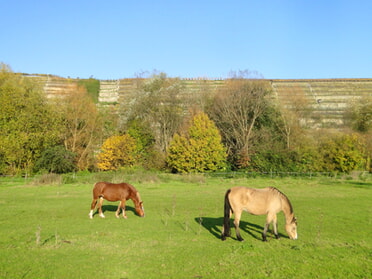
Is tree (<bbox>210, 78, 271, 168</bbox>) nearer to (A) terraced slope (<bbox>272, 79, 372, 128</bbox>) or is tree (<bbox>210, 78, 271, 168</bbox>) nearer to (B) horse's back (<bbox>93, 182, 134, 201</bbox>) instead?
(A) terraced slope (<bbox>272, 79, 372, 128</bbox>)

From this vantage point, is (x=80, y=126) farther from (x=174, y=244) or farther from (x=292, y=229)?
(x=292, y=229)

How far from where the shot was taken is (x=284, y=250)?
389 inches

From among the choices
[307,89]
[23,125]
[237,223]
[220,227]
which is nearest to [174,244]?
[237,223]

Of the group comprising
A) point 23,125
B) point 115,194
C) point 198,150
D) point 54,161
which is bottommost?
point 54,161

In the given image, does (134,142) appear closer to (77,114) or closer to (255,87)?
(77,114)

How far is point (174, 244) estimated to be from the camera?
10555 mm

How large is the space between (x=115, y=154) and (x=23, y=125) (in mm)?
11310

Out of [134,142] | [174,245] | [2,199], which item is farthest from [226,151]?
[174,245]

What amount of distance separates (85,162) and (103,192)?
3102 centimetres

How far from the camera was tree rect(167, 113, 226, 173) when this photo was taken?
1591 inches

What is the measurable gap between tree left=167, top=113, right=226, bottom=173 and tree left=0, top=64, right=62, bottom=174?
15161 mm

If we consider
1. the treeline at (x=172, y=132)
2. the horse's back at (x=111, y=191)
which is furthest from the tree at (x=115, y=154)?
the horse's back at (x=111, y=191)

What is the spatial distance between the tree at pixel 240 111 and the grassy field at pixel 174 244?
25192 millimetres

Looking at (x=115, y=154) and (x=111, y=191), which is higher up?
(x=111, y=191)
